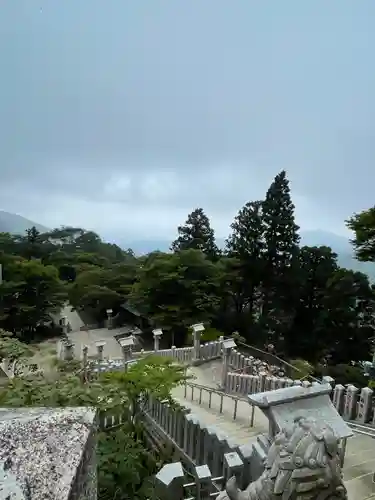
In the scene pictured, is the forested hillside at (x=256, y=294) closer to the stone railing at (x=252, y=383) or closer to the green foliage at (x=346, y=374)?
the green foliage at (x=346, y=374)

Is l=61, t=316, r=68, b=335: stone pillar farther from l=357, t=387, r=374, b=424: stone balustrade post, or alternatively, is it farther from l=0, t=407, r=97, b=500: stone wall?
l=0, t=407, r=97, b=500: stone wall

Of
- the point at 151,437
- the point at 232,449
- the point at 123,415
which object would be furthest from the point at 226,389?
the point at 232,449

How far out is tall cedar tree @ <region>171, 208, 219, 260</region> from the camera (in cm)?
1947

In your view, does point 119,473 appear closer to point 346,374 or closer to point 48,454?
point 48,454

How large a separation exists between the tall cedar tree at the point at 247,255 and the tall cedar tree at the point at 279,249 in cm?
28

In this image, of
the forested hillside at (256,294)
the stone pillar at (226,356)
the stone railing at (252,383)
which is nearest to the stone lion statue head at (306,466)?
the stone railing at (252,383)

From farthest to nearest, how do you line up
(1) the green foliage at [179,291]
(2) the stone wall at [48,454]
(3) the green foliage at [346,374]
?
1. (1) the green foliage at [179,291]
2. (3) the green foliage at [346,374]
3. (2) the stone wall at [48,454]

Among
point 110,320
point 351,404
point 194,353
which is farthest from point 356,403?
point 110,320

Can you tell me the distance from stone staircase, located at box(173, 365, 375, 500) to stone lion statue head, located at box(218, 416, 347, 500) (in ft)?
3.49

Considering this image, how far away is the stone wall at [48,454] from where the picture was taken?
1056 mm

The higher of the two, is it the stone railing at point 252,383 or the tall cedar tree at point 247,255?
the tall cedar tree at point 247,255

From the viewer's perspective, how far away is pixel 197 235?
19.7 metres

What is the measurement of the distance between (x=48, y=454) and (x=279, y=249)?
15.4 m

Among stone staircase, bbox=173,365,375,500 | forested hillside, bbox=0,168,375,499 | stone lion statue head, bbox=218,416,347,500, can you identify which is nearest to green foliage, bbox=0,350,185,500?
stone staircase, bbox=173,365,375,500
